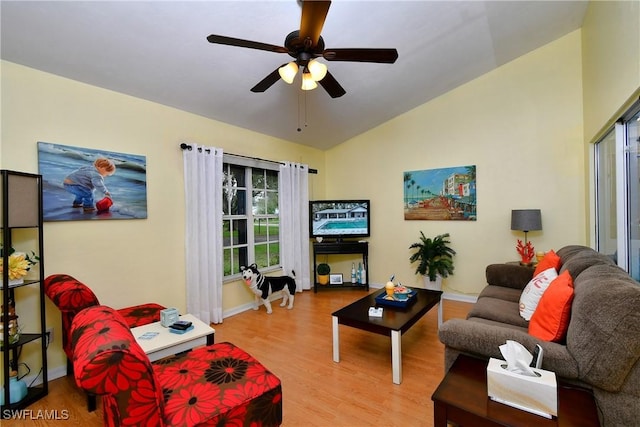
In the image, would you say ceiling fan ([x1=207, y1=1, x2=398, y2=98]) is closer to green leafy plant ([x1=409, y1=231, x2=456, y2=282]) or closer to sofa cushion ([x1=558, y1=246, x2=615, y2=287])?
sofa cushion ([x1=558, y1=246, x2=615, y2=287])

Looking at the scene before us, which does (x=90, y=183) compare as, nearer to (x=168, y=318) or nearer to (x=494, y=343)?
(x=168, y=318)

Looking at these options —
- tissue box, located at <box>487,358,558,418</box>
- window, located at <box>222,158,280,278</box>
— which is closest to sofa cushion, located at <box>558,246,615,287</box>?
tissue box, located at <box>487,358,558,418</box>

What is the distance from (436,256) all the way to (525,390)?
10.2 feet

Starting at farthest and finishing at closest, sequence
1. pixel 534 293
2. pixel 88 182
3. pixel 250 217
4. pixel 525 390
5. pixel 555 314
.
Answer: pixel 250 217, pixel 88 182, pixel 534 293, pixel 555 314, pixel 525 390

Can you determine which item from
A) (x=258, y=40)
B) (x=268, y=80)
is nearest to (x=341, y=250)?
(x=268, y=80)

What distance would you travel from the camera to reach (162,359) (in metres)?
1.82

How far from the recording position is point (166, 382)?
59.7 inches

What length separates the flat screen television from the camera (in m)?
4.80

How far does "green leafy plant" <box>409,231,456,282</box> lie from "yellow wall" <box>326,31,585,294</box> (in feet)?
0.38

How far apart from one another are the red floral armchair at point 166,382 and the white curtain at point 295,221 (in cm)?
260

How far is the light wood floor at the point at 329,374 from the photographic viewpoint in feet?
6.15

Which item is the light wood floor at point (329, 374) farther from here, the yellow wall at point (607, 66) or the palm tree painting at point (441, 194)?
the yellow wall at point (607, 66)

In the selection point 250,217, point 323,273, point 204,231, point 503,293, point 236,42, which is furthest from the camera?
point 323,273

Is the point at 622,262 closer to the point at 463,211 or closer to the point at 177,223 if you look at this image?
the point at 463,211
